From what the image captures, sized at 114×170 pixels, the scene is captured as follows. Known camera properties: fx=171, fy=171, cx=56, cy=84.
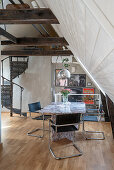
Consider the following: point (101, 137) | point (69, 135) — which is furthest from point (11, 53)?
point (101, 137)

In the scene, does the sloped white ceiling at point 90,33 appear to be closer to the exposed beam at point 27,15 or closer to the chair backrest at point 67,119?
the exposed beam at point 27,15

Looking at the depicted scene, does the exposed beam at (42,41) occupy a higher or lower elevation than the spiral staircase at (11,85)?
higher

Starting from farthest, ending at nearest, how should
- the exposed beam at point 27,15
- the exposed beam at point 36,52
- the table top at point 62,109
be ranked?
the exposed beam at point 36,52 → the table top at point 62,109 → the exposed beam at point 27,15

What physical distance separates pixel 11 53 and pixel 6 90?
5.48 feet

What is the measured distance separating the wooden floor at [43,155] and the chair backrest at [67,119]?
2.18 ft

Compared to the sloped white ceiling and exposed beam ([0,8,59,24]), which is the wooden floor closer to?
the sloped white ceiling

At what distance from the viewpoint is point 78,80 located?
312 inches

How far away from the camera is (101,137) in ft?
14.7

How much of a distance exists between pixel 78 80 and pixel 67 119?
469 cm

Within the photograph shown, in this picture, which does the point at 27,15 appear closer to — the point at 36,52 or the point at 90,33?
the point at 90,33

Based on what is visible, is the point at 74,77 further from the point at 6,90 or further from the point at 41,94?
the point at 6,90

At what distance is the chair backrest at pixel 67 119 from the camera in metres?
3.32

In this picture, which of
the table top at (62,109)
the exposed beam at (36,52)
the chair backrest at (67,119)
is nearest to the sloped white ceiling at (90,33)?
the chair backrest at (67,119)

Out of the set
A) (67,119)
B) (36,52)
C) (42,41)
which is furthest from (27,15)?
(36,52)
